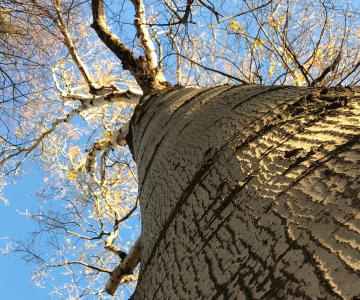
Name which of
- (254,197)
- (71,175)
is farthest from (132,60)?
(71,175)

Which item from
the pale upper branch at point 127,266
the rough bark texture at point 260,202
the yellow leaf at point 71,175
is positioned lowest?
the rough bark texture at point 260,202

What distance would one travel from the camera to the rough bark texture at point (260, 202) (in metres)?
0.42

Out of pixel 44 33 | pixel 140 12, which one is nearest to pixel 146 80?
pixel 140 12

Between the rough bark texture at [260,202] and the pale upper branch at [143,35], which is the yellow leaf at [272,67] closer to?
the pale upper branch at [143,35]

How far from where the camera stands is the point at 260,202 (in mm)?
564

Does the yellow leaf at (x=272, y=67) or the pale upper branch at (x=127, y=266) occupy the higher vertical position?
the yellow leaf at (x=272, y=67)

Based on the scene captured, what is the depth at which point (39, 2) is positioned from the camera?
9.23ft

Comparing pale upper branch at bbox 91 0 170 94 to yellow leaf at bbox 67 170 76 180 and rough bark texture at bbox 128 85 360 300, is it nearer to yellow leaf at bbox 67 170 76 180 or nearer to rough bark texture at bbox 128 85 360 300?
rough bark texture at bbox 128 85 360 300

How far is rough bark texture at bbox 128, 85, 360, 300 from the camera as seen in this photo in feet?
1.37

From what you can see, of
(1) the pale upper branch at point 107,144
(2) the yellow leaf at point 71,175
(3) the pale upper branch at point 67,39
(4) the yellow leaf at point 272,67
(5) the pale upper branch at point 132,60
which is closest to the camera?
(5) the pale upper branch at point 132,60

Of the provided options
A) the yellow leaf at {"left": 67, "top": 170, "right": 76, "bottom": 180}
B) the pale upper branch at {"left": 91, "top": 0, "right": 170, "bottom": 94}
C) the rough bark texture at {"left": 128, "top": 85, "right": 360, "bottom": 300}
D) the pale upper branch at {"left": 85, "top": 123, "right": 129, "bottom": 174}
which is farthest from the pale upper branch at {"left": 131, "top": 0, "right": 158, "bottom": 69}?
the yellow leaf at {"left": 67, "top": 170, "right": 76, "bottom": 180}

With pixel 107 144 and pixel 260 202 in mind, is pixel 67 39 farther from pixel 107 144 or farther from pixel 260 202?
pixel 260 202

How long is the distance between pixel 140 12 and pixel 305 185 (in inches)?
121

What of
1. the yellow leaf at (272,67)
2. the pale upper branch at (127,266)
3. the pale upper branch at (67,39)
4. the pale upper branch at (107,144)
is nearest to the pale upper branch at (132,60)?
the pale upper branch at (67,39)
